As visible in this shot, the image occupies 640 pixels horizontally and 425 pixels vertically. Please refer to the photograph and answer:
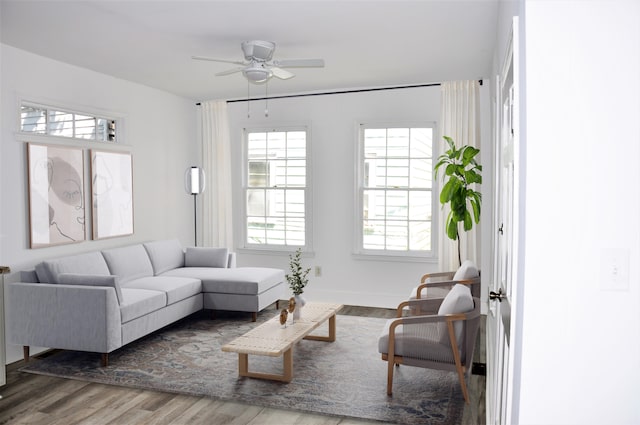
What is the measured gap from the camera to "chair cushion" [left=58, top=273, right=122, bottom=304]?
4.21 meters

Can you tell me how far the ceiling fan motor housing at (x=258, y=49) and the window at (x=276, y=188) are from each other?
8.09 ft

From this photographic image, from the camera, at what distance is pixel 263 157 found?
693cm

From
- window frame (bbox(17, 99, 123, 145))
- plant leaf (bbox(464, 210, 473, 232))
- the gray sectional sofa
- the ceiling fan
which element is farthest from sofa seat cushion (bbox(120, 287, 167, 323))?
plant leaf (bbox(464, 210, 473, 232))

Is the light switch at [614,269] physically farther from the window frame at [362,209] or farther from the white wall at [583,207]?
the window frame at [362,209]

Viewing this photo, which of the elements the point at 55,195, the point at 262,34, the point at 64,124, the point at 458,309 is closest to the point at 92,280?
the point at 55,195

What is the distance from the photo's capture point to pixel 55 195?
15.9ft

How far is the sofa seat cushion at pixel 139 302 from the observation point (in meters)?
4.31

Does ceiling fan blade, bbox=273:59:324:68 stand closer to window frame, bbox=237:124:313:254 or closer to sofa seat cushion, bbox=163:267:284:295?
sofa seat cushion, bbox=163:267:284:295

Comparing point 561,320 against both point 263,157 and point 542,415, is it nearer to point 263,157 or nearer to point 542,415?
point 542,415

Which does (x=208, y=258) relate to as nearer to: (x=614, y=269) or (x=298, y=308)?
(x=298, y=308)

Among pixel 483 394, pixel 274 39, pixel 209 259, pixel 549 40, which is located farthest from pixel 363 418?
pixel 209 259

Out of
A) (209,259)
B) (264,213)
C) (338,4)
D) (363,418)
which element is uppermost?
(338,4)

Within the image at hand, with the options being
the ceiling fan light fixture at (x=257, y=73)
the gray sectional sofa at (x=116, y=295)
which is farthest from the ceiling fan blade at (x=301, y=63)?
the gray sectional sofa at (x=116, y=295)

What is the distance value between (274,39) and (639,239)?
3.30 m
